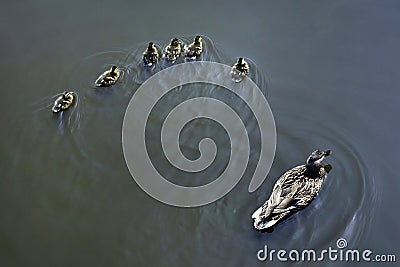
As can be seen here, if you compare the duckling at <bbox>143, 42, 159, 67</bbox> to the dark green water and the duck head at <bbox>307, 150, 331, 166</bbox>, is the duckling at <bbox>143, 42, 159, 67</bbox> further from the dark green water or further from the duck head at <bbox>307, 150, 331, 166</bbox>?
the duck head at <bbox>307, 150, 331, 166</bbox>

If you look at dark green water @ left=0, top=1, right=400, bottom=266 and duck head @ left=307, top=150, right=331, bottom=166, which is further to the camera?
duck head @ left=307, top=150, right=331, bottom=166

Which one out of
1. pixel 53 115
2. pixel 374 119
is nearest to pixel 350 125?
pixel 374 119

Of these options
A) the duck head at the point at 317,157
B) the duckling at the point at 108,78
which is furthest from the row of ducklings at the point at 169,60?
the duck head at the point at 317,157

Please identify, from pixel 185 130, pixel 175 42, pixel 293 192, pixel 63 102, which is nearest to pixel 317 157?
pixel 293 192

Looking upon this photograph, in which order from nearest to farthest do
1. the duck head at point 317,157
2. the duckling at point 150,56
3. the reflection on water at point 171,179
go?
1. the reflection on water at point 171,179
2. the duck head at point 317,157
3. the duckling at point 150,56

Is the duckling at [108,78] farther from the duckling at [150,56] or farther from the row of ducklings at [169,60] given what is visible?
the duckling at [150,56]

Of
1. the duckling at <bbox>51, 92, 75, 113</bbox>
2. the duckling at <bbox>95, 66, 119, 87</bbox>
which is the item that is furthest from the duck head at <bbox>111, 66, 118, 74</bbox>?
the duckling at <bbox>51, 92, 75, 113</bbox>
